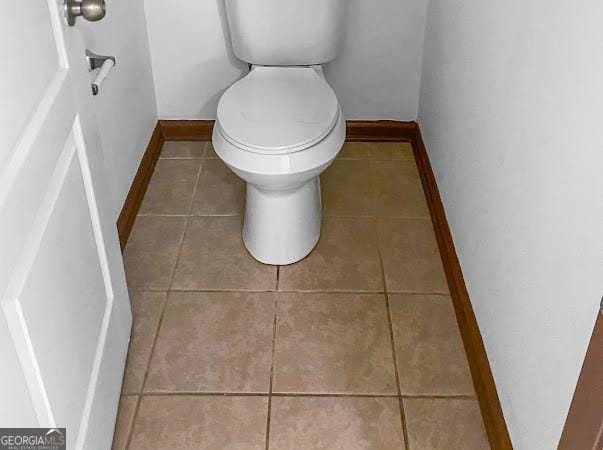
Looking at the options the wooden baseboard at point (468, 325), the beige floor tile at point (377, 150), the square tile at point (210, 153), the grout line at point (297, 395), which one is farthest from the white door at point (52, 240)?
the beige floor tile at point (377, 150)

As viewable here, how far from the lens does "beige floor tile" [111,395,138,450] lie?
4.95ft

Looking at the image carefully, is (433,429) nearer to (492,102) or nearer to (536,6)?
(492,102)

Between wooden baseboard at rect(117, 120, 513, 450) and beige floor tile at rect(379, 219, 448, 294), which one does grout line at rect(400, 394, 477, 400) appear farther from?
beige floor tile at rect(379, 219, 448, 294)

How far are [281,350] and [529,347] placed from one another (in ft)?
2.03

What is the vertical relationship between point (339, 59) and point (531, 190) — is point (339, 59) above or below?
below

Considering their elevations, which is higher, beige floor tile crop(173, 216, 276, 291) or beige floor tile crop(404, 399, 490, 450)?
beige floor tile crop(173, 216, 276, 291)

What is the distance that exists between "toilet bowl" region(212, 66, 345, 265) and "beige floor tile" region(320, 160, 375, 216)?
0.51 ft

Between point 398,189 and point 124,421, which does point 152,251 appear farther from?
point 398,189

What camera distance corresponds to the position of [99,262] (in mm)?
1418

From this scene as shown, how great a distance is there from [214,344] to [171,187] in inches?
28.3

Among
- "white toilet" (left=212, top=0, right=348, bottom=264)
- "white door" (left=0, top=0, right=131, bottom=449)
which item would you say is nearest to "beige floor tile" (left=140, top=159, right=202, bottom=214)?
"white toilet" (left=212, top=0, right=348, bottom=264)

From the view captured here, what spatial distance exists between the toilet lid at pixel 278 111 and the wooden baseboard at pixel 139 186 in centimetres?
45

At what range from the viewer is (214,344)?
1732mm

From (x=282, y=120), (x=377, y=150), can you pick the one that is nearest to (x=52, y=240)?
(x=282, y=120)
